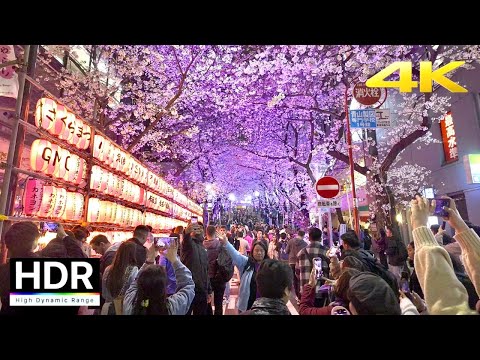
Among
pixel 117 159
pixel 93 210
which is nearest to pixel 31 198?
pixel 93 210

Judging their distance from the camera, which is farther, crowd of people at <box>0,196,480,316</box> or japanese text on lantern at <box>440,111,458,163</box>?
japanese text on lantern at <box>440,111,458,163</box>

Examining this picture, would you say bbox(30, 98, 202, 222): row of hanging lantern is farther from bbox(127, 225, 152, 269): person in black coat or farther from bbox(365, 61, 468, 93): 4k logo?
bbox(365, 61, 468, 93): 4k logo

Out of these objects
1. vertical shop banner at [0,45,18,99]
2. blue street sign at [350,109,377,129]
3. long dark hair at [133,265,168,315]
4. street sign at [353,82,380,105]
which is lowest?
long dark hair at [133,265,168,315]

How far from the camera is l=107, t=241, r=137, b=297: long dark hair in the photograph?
13.4 ft

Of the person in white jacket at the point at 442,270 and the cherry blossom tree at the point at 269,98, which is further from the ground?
the cherry blossom tree at the point at 269,98

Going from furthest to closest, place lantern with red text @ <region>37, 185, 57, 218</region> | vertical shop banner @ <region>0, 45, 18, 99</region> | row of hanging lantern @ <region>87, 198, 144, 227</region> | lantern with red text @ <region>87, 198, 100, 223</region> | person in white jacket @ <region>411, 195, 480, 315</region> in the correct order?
1. row of hanging lantern @ <region>87, 198, 144, 227</region>
2. lantern with red text @ <region>87, 198, 100, 223</region>
3. lantern with red text @ <region>37, 185, 57, 218</region>
4. vertical shop banner @ <region>0, 45, 18, 99</region>
5. person in white jacket @ <region>411, 195, 480, 315</region>

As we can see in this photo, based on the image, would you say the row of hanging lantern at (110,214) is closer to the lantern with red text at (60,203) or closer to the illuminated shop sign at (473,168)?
the lantern with red text at (60,203)

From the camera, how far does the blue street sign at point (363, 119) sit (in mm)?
9711

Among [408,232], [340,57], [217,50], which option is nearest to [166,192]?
[217,50]

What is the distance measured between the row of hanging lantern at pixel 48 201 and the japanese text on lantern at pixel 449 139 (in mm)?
15875

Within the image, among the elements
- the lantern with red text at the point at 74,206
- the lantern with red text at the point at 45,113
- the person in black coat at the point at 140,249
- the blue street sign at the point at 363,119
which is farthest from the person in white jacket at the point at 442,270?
the blue street sign at the point at 363,119

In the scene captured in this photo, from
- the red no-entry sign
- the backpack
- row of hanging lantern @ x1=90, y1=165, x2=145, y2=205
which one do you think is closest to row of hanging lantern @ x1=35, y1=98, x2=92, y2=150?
row of hanging lantern @ x1=90, y1=165, x2=145, y2=205

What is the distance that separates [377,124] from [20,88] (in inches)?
360

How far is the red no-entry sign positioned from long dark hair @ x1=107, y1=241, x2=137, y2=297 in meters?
6.74
